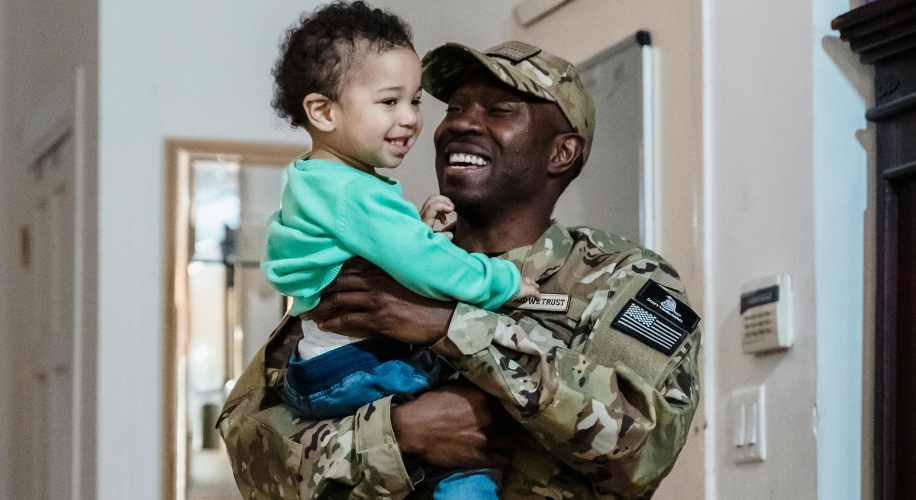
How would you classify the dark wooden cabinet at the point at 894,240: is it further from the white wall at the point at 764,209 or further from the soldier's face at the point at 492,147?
the soldier's face at the point at 492,147

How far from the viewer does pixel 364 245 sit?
1.67 meters

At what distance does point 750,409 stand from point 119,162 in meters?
2.07

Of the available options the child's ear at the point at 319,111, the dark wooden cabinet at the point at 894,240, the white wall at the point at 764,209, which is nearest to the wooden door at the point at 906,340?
the dark wooden cabinet at the point at 894,240

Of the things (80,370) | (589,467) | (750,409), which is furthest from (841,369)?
(80,370)

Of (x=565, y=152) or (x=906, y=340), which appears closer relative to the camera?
(x=565, y=152)

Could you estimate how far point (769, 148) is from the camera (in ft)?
7.97

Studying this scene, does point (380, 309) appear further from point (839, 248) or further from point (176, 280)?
point (176, 280)

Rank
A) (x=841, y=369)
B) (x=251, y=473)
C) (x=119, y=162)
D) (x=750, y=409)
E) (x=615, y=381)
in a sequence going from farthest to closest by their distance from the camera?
1. (x=119, y=162)
2. (x=750, y=409)
3. (x=841, y=369)
4. (x=251, y=473)
5. (x=615, y=381)

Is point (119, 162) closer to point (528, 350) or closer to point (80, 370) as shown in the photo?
point (80, 370)

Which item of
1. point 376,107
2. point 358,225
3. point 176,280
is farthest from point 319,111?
point 176,280

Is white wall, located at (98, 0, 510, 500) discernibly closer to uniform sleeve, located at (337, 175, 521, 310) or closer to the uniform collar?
the uniform collar

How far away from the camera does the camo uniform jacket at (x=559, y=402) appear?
1622 mm

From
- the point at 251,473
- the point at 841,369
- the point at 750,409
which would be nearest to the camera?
the point at 251,473

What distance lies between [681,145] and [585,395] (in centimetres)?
123
